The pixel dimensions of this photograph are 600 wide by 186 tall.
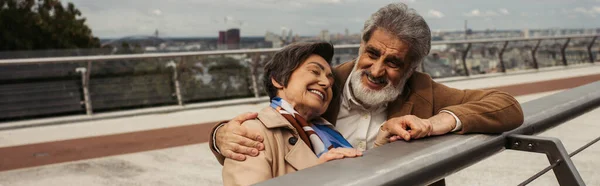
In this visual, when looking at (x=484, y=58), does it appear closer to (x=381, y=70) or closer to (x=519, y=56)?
(x=519, y=56)

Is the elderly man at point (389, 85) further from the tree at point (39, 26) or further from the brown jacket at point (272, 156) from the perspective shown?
the tree at point (39, 26)

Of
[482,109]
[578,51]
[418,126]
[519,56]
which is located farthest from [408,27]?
[578,51]

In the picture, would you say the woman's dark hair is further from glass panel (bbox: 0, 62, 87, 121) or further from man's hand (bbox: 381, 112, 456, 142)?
glass panel (bbox: 0, 62, 87, 121)

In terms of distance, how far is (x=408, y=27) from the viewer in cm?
241

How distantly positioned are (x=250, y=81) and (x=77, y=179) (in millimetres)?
5052

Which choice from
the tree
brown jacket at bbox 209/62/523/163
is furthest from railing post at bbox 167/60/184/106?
the tree

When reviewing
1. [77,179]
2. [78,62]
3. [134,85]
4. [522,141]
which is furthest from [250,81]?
[522,141]

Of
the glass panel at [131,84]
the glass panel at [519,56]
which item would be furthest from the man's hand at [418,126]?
the glass panel at [519,56]

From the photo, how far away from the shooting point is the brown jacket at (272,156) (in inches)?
69.2

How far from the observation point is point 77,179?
229 inches

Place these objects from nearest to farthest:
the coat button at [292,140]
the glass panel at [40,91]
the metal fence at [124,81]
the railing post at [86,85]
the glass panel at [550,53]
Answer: the coat button at [292,140], the glass panel at [40,91], the metal fence at [124,81], the railing post at [86,85], the glass panel at [550,53]

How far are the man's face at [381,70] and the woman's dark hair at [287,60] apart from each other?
23 cm

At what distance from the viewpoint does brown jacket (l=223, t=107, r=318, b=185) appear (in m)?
1.76

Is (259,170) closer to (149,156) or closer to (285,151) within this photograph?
(285,151)
